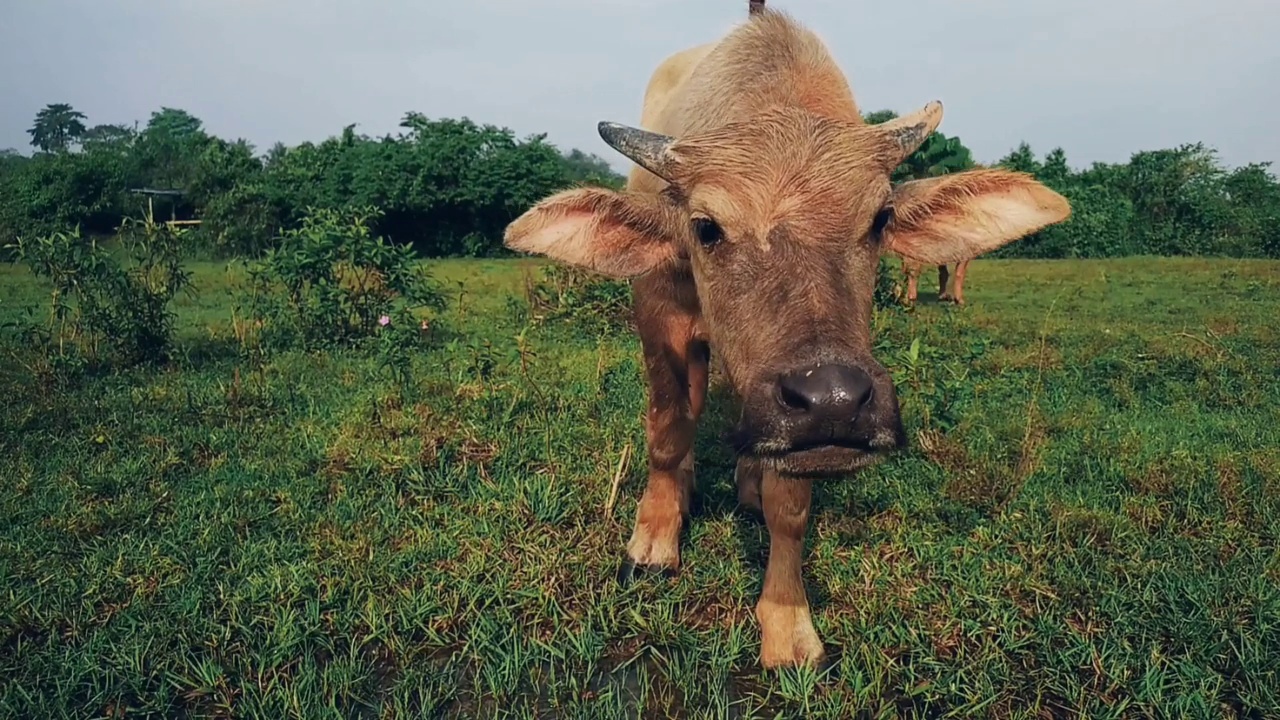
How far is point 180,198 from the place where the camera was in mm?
26141

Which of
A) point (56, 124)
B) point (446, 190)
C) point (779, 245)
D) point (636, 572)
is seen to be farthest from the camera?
point (56, 124)

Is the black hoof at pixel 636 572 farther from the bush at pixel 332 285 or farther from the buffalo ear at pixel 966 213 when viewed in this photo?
the bush at pixel 332 285

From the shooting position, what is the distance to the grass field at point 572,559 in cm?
226

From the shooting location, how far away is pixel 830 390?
186 cm

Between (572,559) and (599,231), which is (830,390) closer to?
(599,231)

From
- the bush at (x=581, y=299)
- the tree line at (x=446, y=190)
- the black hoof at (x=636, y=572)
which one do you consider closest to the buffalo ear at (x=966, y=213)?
the black hoof at (x=636, y=572)

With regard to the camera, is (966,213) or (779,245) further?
(966,213)

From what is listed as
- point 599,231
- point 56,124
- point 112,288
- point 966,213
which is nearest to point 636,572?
point 599,231

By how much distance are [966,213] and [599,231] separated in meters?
1.22

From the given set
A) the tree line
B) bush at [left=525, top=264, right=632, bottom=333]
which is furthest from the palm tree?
bush at [left=525, top=264, right=632, bottom=333]

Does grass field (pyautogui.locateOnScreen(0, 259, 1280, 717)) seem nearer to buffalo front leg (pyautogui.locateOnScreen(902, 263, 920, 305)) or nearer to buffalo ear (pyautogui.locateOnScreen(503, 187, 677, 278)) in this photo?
buffalo ear (pyautogui.locateOnScreen(503, 187, 677, 278))

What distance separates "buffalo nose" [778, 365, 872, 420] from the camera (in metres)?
1.85

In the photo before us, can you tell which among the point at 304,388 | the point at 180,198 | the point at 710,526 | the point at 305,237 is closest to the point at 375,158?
the point at 180,198

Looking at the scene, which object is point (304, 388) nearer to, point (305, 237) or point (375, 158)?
point (305, 237)
